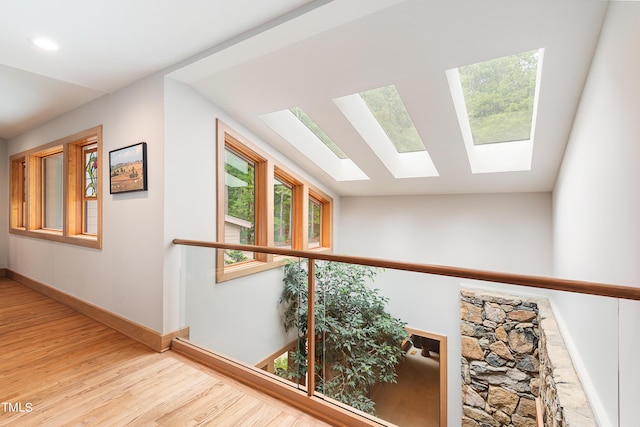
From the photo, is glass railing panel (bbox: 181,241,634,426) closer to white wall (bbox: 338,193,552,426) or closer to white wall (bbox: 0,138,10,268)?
white wall (bbox: 338,193,552,426)

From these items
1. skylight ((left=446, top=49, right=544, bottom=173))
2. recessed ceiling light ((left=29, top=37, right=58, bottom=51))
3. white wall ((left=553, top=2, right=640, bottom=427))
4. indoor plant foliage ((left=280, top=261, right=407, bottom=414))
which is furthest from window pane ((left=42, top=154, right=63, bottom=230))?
white wall ((left=553, top=2, right=640, bottom=427))

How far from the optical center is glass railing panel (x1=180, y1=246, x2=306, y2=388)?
242 cm

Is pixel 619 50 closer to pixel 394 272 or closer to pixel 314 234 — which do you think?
pixel 394 272

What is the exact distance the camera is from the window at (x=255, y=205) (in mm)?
2875

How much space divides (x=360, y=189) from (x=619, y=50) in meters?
3.66

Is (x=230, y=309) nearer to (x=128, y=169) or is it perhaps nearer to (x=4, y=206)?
(x=128, y=169)

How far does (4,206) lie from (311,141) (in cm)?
554

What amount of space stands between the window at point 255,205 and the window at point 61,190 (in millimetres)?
1324

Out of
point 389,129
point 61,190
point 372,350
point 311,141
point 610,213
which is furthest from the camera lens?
point 61,190

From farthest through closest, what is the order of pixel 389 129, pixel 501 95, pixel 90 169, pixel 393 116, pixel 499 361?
pixel 90 169
pixel 389 129
pixel 393 116
pixel 499 361
pixel 501 95

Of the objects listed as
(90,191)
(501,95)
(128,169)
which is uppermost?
(501,95)

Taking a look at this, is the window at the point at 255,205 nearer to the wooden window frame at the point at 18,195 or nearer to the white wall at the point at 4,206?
the wooden window frame at the point at 18,195

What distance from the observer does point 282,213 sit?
14.3ft

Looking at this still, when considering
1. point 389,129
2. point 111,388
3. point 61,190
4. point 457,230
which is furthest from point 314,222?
point 61,190
